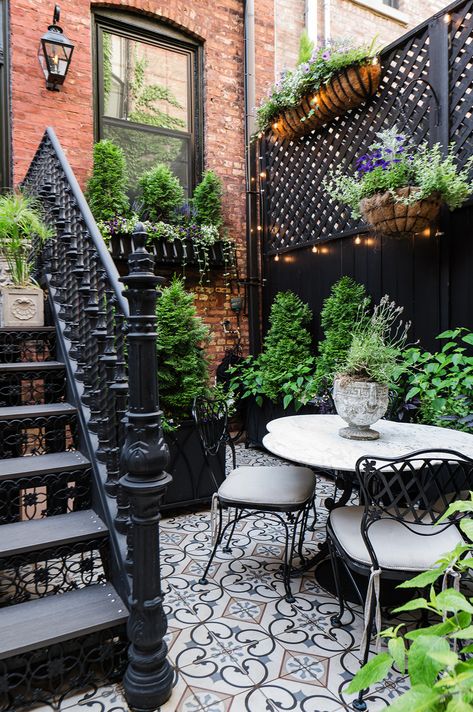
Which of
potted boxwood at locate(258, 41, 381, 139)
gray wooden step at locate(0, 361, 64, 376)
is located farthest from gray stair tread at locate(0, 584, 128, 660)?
potted boxwood at locate(258, 41, 381, 139)

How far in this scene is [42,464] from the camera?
2.21 metres

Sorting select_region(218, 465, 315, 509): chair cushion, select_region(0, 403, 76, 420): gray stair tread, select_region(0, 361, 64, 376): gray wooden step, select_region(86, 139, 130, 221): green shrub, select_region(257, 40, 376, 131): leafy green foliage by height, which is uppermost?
select_region(257, 40, 376, 131): leafy green foliage

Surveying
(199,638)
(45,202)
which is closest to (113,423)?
(199,638)

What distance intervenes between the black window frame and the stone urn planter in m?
3.90

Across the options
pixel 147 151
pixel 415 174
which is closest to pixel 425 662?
pixel 415 174

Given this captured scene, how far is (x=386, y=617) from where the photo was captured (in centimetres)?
225

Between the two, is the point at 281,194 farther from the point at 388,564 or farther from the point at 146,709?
the point at 146,709

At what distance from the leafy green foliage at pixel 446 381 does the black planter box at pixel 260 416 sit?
141cm

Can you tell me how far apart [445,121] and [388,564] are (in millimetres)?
3011

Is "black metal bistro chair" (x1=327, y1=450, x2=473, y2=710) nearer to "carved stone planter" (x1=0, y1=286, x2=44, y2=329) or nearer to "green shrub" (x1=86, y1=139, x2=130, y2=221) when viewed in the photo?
"carved stone planter" (x1=0, y1=286, x2=44, y2=329)

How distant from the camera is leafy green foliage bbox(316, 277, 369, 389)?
4.11 metres

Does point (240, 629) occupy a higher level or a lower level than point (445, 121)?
lower

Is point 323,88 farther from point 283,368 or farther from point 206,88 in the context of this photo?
point 283,368

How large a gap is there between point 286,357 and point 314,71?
254cm
